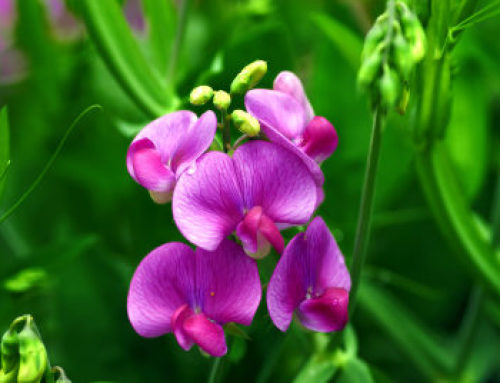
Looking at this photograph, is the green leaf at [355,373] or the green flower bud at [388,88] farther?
the green leaf at [355,373]

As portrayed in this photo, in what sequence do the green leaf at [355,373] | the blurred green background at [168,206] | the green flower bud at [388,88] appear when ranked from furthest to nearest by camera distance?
the blurred green background at [168,206] < the green leaf at [355,373] < the green flower bud at [388,88]

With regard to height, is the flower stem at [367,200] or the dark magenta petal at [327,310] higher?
the flower stem at [367,200]

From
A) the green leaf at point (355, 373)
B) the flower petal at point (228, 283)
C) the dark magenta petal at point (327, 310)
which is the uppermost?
the flower petal at point (228, 283)

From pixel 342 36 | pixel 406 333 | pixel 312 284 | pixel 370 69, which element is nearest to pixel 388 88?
pixel 370 69

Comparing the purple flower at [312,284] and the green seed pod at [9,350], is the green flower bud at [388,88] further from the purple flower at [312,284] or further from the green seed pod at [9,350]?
the green seed pod at [9,350]

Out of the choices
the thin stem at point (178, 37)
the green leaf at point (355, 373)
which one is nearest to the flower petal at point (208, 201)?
the green leaf at point (355, 373)

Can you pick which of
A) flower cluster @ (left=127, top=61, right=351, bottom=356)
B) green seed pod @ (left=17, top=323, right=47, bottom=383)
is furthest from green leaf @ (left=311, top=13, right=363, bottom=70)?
green seed pod @ (left=17, top=323, right=47, bottom=383)

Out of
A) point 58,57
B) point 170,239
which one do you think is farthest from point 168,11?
point 58,57

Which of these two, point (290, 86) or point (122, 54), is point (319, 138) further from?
point (122, 54)
